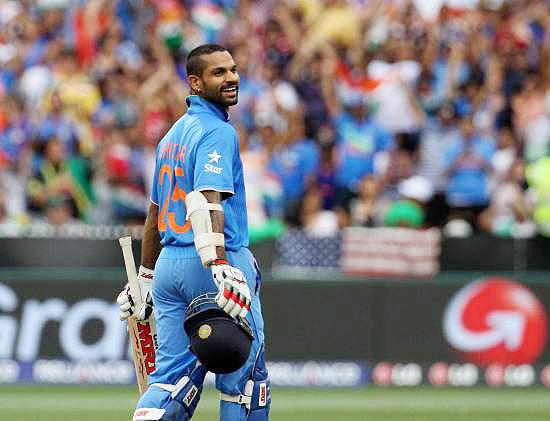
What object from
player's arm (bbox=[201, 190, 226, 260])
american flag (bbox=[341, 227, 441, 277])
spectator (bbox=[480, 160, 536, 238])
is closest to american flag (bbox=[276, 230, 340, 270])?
american flag (bbox=[341, 227, 441, 277])

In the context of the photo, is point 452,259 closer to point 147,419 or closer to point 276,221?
point 276,221

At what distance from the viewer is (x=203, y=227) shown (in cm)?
689

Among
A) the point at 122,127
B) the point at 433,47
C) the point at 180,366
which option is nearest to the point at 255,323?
the point at 180,366

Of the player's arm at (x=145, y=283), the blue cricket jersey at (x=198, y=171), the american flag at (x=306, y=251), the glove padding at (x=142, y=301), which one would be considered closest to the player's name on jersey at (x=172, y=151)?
the blue cricket jersey at (x=198, y=171)

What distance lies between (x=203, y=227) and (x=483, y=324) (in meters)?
7.63

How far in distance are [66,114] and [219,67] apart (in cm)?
925

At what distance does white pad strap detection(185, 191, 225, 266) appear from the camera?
6.86 m

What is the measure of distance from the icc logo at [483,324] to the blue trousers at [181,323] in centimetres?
696

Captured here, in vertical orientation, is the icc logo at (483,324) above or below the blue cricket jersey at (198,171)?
below

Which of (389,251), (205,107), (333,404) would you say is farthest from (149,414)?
(389,251)

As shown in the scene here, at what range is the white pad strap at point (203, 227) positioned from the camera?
6863 mm

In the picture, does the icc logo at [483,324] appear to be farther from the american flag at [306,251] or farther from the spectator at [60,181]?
the spectator at [60,181]

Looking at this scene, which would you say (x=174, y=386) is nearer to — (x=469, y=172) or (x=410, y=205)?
(x=410, y=205)

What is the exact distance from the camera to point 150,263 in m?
7.73
